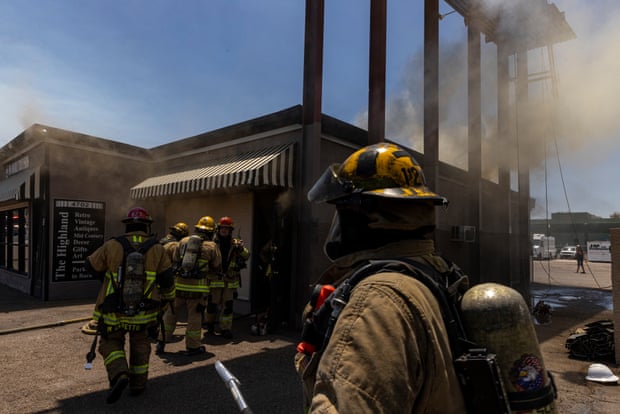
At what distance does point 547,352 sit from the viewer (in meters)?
5.84

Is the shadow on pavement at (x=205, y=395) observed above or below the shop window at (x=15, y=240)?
below

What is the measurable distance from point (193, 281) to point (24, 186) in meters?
6.97

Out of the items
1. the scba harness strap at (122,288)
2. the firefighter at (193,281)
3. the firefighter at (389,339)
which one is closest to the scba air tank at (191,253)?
the firefighter at (193,281)

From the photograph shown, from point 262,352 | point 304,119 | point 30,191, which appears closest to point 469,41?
point 304,119

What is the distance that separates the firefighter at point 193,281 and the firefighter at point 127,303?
4.08 ft

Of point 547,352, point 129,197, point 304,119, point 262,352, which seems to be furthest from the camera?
point 129,197

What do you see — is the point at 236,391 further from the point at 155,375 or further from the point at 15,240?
the point at 15,240

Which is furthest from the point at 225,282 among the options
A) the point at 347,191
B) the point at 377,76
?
the point at 347,191

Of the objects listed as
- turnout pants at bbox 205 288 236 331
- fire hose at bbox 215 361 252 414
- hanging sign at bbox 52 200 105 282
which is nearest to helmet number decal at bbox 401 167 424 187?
fire hose at bbox 215 361 252 414

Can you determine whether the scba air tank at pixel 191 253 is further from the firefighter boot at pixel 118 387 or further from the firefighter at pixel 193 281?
the firefighter boot at pixel 118 387

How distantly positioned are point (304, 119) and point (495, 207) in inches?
328

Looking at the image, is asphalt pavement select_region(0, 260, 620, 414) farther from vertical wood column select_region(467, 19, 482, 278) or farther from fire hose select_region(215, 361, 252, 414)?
vertical wood column select_region(467, 19, 482, 278)

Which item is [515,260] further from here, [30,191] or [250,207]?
[30,191]

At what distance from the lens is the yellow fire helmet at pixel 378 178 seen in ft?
4.12
